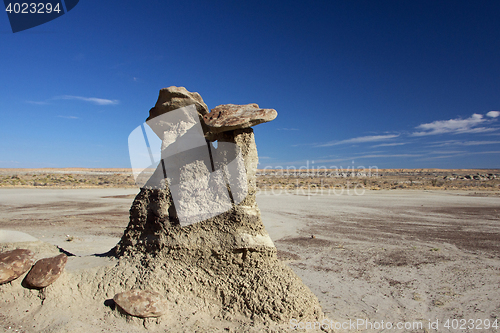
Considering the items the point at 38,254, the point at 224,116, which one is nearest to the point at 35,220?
the point at 38,254

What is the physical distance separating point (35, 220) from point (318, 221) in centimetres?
1199

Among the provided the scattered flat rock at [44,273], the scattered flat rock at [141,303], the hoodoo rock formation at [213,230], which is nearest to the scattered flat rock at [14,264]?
the scattered flat rock at [44,273]

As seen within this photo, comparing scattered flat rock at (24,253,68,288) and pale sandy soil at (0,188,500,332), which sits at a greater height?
scattered flat rock at (24,253,68,288)

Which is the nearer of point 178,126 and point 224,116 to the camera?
point 224,116

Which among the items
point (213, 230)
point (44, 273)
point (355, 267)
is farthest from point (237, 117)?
point (355, 267)

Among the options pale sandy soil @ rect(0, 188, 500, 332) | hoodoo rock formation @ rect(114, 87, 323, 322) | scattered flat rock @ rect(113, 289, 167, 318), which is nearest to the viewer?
scattered flat rock @ rect(113, 289, 167, 318)

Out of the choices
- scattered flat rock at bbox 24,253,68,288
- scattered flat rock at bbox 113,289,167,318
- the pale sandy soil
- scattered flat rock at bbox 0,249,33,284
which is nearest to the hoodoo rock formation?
scattered flat rock at bbox 113,289,167,318

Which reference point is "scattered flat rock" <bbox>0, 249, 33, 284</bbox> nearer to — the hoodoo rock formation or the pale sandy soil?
the pale sandy soil

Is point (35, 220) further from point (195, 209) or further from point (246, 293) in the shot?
point (246, 293)

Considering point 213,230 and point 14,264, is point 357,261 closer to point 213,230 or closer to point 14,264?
point 213,230

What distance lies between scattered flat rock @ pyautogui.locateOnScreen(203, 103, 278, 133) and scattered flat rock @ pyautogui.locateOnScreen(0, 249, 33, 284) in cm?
281

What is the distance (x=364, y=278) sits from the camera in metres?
6.12

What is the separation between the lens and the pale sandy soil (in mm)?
3291

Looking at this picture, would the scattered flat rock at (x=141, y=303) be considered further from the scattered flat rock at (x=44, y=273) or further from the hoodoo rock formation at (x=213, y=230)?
the scattered flat rock at (x=44, y=273)
